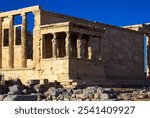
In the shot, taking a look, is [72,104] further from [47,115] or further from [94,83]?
[94,83]

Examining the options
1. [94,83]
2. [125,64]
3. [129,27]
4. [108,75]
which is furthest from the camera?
[129,27]

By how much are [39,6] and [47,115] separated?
74.7 ft

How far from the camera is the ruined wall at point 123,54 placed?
33188 mm

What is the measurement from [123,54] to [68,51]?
10743mm

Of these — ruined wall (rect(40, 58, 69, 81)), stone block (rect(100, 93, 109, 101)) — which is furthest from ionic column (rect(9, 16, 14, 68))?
stone block (rect(100, 93, 109, 101))

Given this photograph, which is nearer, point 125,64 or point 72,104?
point 72,104

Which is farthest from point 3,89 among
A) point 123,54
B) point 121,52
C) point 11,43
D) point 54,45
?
point 123,54

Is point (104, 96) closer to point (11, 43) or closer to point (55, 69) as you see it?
point (55, 69)

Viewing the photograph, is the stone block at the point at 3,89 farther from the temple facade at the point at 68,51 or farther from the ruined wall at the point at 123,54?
the ruined wall at the point at 123,54

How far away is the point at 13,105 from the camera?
543cm

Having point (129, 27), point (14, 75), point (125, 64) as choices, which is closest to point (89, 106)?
point (14, 75)

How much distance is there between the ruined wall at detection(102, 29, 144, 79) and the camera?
33188mm

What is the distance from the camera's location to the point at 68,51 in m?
25.5

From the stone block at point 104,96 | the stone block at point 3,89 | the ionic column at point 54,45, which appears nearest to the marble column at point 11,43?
the ionic column at point 54,45
